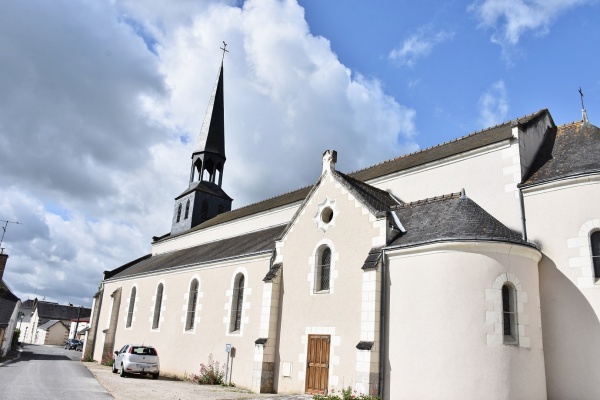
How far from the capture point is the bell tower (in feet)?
109

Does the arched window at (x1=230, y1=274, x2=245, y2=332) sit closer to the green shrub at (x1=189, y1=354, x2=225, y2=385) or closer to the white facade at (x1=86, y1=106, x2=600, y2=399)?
the white facade at (x1=86, y1=106, x2=600, y2=399)

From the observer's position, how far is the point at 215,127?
34.6 m

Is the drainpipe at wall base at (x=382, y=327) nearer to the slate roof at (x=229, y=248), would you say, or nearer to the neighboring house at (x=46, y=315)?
the slate roof at (x=229, y=248)

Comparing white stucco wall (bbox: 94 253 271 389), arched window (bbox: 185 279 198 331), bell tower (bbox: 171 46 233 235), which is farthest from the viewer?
bell tower (bbox: 171 46 233 235)

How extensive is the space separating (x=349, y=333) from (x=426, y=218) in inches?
154

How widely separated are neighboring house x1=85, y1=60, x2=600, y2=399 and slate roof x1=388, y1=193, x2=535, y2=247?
5 centimetres

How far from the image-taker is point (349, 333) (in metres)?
13.3

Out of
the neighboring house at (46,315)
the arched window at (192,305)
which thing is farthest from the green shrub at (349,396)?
the neighboring house at (46,315)

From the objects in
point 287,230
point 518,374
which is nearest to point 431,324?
point 518,374

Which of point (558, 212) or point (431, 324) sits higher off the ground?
point (558, 212)

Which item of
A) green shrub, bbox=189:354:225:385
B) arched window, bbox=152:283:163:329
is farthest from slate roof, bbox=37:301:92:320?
green shrub, bbox=189:354:225:385

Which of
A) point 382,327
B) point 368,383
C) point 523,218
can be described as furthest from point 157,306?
point 523,218

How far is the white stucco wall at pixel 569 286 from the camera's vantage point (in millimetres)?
11812

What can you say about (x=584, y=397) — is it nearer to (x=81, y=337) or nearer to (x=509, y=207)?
(x=509, y=207)
